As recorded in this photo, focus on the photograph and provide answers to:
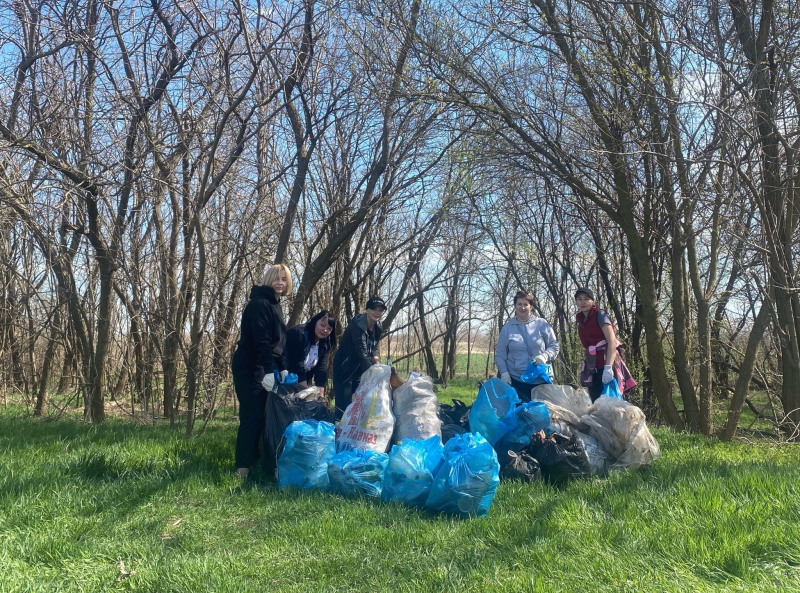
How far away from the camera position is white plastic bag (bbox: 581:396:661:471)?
457 cm

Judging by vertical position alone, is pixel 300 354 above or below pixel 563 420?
above

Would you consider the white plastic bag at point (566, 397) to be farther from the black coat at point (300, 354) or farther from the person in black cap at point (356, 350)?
the black coat at point (300, 354)

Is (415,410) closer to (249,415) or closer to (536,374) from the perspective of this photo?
(249,415)

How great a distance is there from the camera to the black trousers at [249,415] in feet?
15.4

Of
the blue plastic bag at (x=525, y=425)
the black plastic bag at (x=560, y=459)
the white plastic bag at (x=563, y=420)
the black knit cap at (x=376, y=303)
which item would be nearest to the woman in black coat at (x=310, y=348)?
the black knit cap at (x=376, y=303)

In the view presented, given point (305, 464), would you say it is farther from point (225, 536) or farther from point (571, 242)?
point (571, 242)

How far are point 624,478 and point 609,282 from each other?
633cm

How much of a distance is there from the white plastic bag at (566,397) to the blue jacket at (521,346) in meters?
0.54

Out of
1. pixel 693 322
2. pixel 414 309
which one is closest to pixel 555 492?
pixel 693 322

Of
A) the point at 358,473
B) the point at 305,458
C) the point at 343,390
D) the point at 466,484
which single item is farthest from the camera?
the point at 343,390

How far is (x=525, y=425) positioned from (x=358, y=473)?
54.1 inches

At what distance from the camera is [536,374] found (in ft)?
18.6

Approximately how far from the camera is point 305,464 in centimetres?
420

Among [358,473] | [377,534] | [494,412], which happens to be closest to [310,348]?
[494,412]
